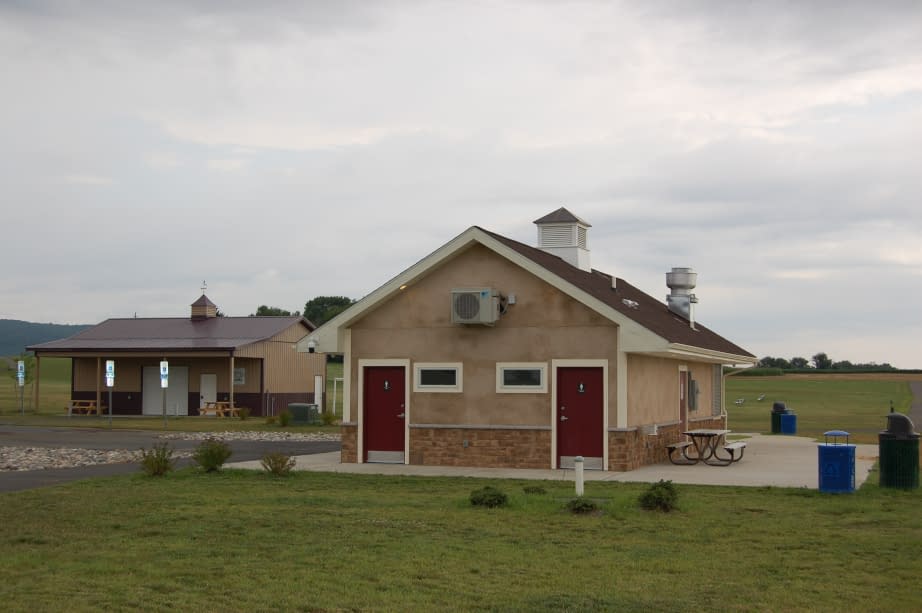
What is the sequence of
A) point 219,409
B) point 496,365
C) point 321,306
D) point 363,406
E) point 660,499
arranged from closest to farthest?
point 660,499
point 496,365
point 363,406
point 219,409
point 321,306

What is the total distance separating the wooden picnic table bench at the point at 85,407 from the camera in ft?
158

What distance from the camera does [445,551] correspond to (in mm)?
11281

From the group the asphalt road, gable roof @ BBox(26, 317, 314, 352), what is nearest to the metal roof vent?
the asphalt road

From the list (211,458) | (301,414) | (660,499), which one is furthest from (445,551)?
(301,414)

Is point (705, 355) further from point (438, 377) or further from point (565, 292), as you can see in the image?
point (438, 377)

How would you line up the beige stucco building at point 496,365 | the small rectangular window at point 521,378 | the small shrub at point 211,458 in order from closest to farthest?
the small shrub at point 211,458 → the beige stucco building at point 496,365 → the small rectangular window at point 521,378

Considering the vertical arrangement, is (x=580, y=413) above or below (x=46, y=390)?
→ above

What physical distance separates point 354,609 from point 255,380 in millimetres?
40647

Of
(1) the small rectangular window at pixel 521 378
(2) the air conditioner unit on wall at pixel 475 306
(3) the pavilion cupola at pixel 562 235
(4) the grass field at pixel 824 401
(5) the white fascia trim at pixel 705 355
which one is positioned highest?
(3) the pavilion cupola at pixel 562 235

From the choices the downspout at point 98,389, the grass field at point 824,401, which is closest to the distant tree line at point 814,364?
the grass field at point 824,401

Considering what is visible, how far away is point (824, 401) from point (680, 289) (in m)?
39.7

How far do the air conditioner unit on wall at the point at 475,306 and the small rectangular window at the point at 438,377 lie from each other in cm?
115

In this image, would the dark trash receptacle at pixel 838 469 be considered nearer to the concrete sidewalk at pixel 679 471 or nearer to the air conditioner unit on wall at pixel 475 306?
the concrete sidewalk at pixel 679 471

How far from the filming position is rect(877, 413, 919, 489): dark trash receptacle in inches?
678
